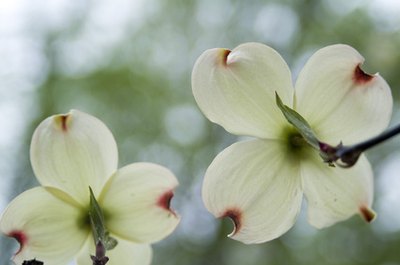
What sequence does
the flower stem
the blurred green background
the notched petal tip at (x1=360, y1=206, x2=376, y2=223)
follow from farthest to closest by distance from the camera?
the blurred green background
the notched petal tip at (x1=360, y1=206, x2=376, y2=223)
the flower stem

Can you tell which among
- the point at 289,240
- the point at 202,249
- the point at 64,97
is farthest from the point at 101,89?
the point at 289,240

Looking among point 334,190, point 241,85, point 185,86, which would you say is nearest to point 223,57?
point 241,85

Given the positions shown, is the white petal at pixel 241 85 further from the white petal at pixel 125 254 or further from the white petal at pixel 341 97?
the white petal at pixel 125 254

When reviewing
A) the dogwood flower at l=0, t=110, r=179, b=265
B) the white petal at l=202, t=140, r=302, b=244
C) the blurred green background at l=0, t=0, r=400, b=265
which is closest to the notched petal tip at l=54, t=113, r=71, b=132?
the dogwood flower at l=0, t=110, r=179, b=265

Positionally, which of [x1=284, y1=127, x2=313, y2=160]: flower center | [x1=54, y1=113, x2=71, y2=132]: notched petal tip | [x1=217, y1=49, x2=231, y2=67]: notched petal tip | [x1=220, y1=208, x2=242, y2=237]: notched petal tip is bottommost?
[x1=220, y1=208, x2=242, y2=237]: notched petal tip

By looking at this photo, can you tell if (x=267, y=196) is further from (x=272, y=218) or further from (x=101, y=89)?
(x=101, y=89)

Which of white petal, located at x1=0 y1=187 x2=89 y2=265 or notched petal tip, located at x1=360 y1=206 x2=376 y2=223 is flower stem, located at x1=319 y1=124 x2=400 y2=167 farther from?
white petal, located at x1=0 y1=187 x2=89 y2=265
